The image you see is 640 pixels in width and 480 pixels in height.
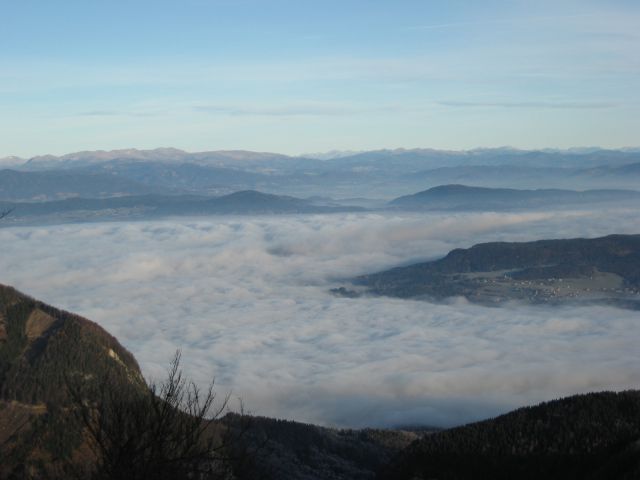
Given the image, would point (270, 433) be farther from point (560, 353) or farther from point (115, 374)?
point (560, 353)

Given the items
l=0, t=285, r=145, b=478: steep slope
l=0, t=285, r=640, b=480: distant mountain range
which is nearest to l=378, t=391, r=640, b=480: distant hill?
l=0, t=285, r=640, b=480: distant mountain range

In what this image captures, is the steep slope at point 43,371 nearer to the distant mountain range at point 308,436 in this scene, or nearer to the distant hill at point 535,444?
the distant mountain range at point 308,436

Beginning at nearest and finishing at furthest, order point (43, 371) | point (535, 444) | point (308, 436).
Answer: point (535, 444)
point (43, 371)
point (308, 436)

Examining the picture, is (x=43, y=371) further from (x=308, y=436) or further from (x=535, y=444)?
(x=535, y=444)

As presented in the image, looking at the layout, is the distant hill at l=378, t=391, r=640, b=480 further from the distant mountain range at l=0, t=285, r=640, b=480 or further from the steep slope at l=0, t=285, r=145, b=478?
the steep slope at l=0, t=285, r=145, b=478

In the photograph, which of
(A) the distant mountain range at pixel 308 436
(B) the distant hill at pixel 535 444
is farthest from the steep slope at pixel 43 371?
(B) the distant hill at pixel 535 444

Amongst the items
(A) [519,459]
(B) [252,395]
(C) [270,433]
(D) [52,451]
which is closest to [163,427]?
(A) [519,459]

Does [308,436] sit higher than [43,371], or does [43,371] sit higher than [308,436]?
[43,371]

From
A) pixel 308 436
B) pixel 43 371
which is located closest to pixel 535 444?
pixel 308 436
